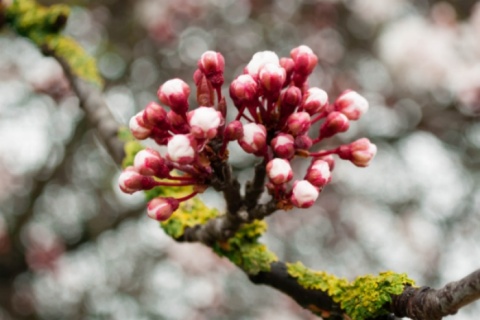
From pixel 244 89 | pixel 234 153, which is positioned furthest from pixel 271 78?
pixel 234 153

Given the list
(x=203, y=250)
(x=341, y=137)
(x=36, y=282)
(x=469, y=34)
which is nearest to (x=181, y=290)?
(x=203, y=250)

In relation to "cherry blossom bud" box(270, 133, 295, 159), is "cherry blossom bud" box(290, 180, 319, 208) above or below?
below

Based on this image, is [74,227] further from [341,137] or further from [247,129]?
[247,129]

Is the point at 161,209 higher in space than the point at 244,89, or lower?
lower

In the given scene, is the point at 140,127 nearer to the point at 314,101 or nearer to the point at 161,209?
the point at 161,209

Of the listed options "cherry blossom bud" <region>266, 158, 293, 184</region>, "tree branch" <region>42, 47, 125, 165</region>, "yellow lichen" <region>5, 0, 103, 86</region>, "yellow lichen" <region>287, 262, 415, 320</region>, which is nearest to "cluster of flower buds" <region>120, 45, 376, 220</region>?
"cherry blossom bud" <region>266, 158, 293, 184</region>

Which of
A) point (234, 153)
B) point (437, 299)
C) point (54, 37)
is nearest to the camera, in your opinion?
point (437, 299)

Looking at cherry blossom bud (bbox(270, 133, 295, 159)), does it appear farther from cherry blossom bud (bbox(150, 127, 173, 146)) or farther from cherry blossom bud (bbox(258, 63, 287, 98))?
cherry blossom bud (bbox(150, 127, 173, 146))

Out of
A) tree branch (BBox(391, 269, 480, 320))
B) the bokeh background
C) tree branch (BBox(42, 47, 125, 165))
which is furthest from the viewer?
the bokeh background
